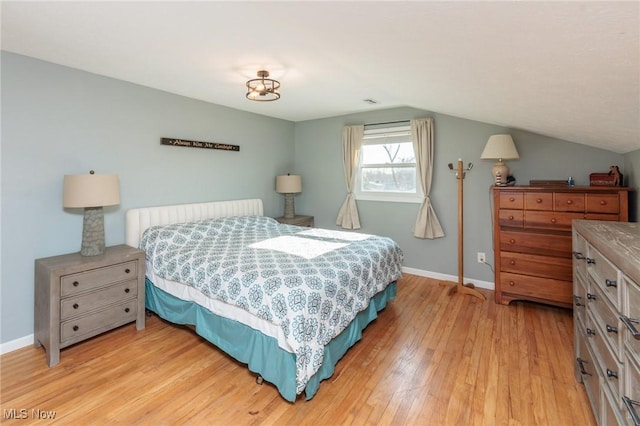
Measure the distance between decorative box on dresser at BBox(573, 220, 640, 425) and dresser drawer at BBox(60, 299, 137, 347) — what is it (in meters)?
3.16

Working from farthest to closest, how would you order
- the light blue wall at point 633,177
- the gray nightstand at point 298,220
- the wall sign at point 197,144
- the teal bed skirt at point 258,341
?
the gray nightstand at point 298,220 < the wall sign at point 197,144 < the light blue wall at point 633,177 < the teal bed skirt at point 258,341

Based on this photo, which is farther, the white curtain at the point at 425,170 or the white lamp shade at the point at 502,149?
the white curtain at the point at 425,170

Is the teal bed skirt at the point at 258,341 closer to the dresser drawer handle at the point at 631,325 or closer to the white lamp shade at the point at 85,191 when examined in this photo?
the white lamp shade at the point at 85,191

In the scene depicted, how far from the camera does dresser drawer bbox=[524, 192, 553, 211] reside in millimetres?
2848

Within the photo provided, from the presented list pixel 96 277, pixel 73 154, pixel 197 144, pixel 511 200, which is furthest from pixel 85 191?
pixel 511 200

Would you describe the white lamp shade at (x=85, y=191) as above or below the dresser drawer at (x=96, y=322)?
above

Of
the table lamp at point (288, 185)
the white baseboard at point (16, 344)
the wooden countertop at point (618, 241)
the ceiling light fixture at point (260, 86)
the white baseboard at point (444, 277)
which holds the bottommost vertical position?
the white baseboard at point (16, 344)

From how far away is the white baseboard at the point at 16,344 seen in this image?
2.34 metres

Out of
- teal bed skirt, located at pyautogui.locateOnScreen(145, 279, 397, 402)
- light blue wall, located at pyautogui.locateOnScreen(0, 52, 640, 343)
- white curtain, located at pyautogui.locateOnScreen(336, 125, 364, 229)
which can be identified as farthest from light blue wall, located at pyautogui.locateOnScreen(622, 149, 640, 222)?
white curtain, located at pyautogui.locateOnScreen(336, 125, 364, 229)

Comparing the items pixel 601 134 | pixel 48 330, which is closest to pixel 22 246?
pixel 48 330

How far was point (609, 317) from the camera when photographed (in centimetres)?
131

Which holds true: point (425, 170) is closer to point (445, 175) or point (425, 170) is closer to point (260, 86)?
point (445, 175)

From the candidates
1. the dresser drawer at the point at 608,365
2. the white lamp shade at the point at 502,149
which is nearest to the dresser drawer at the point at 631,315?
the dresser drawer at the point at 608,365

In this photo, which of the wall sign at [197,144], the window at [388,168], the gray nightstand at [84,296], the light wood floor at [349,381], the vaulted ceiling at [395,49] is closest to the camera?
the vaulted ceiling at [395,49]
